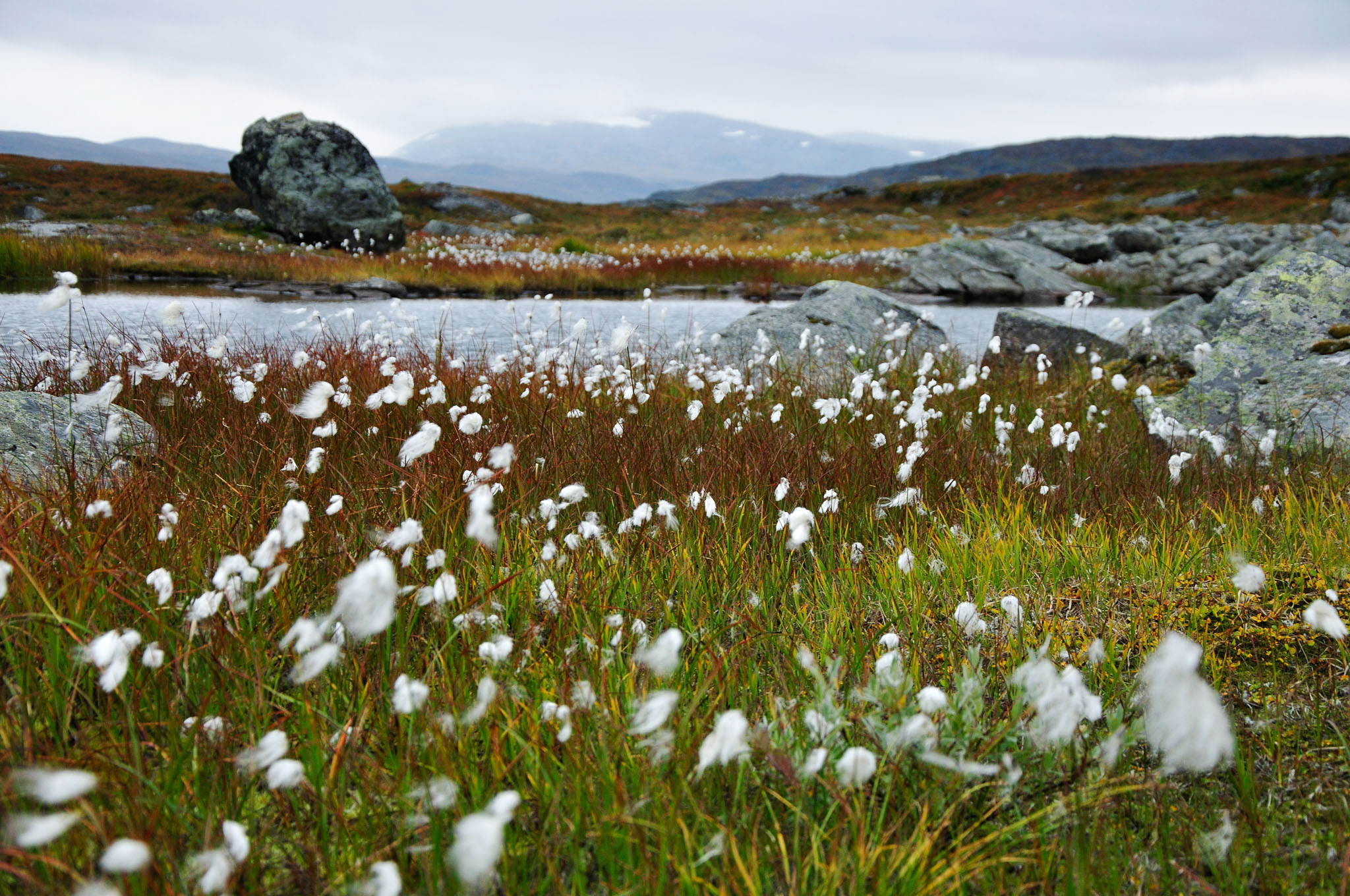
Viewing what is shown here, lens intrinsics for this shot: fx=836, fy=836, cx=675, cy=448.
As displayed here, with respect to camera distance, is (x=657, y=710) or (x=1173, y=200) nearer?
(x=657, y=710)

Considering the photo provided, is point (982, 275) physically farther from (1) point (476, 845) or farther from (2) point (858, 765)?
(1) point (476, 845)

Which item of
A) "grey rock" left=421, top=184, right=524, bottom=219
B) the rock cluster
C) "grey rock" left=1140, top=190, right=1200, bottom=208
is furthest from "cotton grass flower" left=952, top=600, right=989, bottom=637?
"grey rock" left=1140, top=190, right=1200, bottom=208

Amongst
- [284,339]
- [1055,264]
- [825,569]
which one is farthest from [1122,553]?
[1055,264]

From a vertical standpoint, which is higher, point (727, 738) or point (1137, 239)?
point (1137, 239)

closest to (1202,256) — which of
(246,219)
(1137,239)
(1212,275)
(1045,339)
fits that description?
(1212,275)

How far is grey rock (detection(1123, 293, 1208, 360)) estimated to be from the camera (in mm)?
8406

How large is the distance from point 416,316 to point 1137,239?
35160 mm

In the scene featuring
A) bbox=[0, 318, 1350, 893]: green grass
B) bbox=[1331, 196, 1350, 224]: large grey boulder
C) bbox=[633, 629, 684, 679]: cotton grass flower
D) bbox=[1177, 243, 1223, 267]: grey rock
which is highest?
bbox=[1331, 196, 1350, 224]: large grey boulder

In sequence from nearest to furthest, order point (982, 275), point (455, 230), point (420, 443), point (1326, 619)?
point (1326, 619)
point (420, 443)
point (982, 275)
point (455, 230)

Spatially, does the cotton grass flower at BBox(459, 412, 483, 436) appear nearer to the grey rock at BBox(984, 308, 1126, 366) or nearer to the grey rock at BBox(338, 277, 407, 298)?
the grey rock at BBox(984, 308, 1126, 366)

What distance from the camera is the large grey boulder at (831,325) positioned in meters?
9.98

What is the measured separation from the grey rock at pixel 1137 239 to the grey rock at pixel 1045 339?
93.5 feet

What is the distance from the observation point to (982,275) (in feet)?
79.7

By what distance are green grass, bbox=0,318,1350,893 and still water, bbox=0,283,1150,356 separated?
13.7 feet
